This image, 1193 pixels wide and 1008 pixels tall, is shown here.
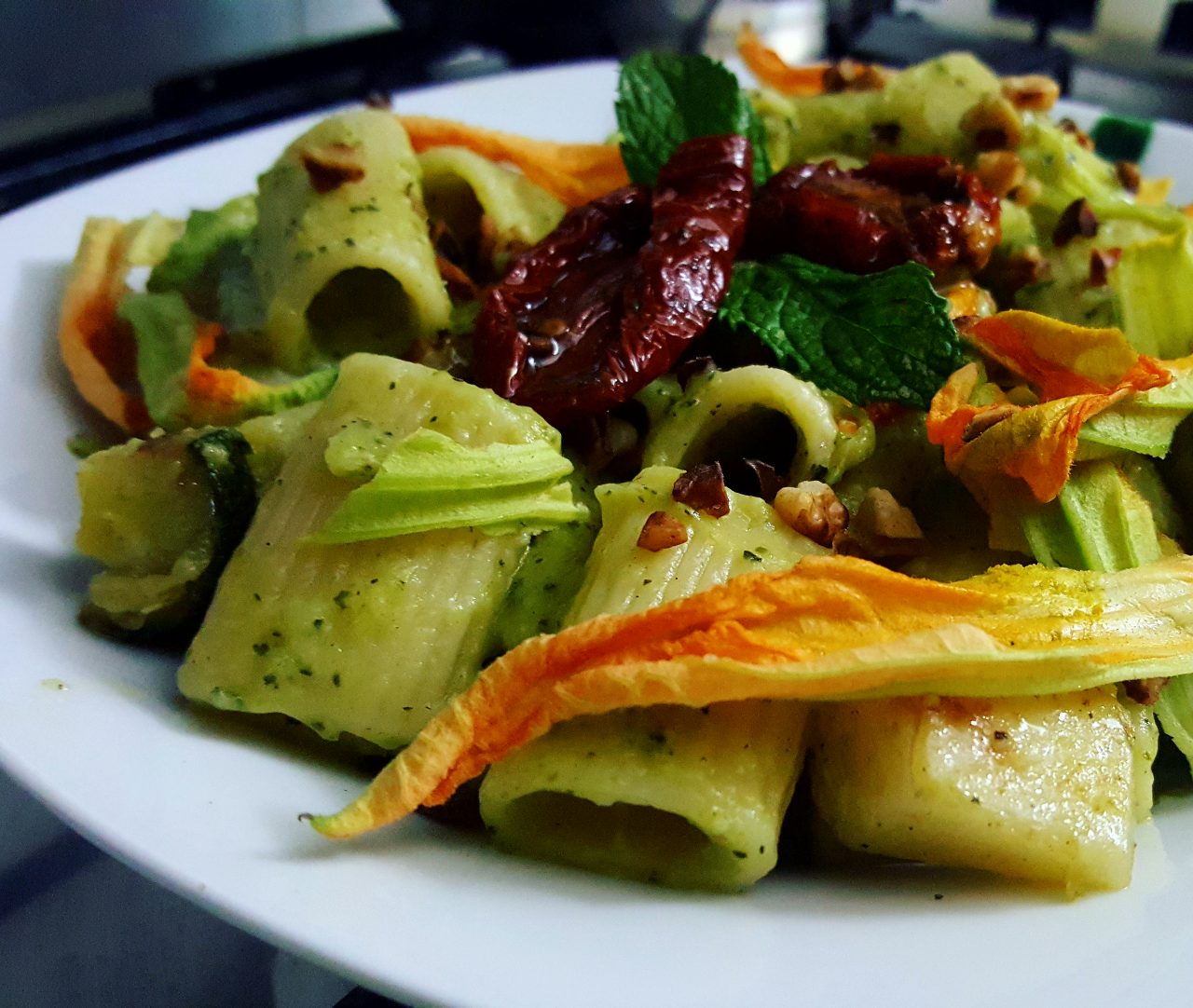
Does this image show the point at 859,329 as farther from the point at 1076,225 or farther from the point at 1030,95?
the point at 1030,95

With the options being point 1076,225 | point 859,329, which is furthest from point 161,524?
point 1076,225

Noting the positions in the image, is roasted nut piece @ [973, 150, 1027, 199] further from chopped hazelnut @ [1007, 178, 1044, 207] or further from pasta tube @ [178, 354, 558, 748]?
pasta tube @ [178, 354, 558, 748]

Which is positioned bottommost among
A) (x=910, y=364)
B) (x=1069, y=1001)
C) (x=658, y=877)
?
(x=658, y=877)

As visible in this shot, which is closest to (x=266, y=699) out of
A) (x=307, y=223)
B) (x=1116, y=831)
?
(x=307, y=223)

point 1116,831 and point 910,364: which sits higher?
point 910,364

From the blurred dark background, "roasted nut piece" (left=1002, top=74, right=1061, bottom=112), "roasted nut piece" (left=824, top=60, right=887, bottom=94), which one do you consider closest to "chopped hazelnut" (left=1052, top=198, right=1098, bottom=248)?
"roasted nut piece" (left=1002, top=74, right=1061, bottom=112)

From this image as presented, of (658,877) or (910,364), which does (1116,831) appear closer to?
(658,877)

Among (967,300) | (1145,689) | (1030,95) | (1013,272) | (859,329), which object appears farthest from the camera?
(1030,95)
